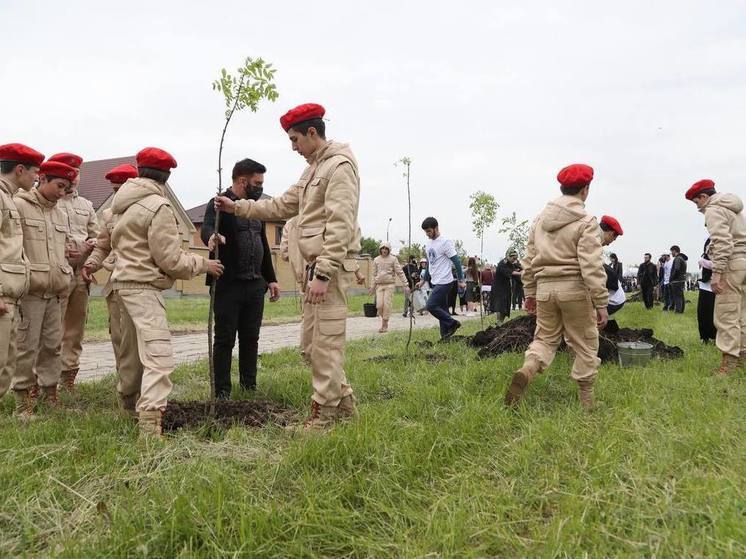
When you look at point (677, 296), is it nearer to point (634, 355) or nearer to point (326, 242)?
point (634, 355)

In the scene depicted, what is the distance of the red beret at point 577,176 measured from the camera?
446 centimetres

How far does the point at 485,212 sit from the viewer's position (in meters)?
11.3

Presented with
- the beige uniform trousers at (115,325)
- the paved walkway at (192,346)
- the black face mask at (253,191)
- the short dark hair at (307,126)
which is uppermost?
the short dark hair at (307,126)

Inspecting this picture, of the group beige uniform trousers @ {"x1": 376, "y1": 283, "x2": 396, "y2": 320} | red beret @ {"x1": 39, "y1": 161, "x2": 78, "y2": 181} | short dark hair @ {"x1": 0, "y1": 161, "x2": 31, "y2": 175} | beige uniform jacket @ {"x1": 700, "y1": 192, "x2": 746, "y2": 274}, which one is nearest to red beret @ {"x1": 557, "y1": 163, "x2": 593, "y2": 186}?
beige uniform jacket @ {"x1": 700, "y1": 192, "x2": 746, "y2": 274}

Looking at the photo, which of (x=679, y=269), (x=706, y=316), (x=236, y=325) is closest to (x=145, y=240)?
(x=236, y=325)

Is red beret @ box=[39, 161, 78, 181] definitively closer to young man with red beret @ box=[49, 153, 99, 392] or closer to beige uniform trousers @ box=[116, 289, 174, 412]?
young man with red beret @ box=[49, 153, 99, 392]

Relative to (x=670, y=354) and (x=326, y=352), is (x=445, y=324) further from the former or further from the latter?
(x=326, y=352)

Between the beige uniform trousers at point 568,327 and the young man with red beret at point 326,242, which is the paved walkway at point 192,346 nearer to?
the young man with red beret at point 326,242

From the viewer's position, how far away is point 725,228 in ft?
19.0

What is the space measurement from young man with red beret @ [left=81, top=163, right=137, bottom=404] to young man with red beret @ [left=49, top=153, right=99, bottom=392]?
0.17 m

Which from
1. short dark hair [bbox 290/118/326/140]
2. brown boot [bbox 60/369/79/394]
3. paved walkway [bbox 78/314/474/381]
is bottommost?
paved walkway [bbox 78/314/474/381]

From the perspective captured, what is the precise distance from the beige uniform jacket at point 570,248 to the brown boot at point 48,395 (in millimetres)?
4353

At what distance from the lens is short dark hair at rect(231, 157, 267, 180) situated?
4863mm

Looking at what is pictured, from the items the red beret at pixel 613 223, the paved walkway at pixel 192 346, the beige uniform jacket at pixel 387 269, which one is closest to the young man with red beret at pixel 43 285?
the paved walkway at pixel 192 346
